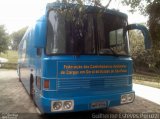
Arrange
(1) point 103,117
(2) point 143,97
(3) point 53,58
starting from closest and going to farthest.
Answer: (3) point 53,58 → (1) point 103,117 → (2) point 143,97

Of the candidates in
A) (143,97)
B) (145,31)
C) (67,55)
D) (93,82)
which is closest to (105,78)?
(93,82)

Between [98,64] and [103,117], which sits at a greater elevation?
[98,64]

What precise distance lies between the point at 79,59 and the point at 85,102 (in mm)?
1060

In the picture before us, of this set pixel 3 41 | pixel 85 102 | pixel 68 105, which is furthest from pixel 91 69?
pixel 3 41

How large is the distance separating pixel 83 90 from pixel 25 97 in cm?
521

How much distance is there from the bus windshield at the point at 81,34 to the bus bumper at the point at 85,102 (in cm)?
111

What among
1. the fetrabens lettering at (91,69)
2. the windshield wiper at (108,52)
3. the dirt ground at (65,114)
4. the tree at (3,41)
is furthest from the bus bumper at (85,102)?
the tree at (3,41)

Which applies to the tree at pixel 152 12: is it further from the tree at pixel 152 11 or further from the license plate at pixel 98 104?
the license plate at pixel 98 104

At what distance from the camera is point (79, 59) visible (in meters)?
6.54

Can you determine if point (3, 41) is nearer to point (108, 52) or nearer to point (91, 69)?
point (108, 52)

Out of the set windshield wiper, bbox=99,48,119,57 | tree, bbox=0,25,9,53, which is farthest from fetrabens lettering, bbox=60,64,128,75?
tree, bbox=0,25,9,53

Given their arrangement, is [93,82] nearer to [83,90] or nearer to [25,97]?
[83,90]

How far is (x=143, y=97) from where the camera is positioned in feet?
36.1

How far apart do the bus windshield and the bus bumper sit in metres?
1.11
